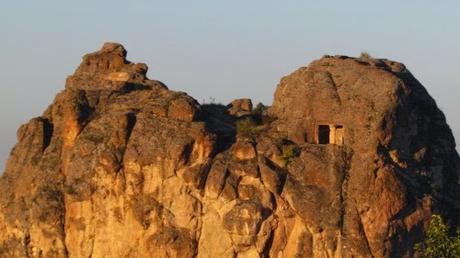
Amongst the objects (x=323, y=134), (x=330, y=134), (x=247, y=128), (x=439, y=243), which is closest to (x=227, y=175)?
(x=247, y=128)

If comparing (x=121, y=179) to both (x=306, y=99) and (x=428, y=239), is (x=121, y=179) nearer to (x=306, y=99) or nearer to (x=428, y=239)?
(x=306, y=99)

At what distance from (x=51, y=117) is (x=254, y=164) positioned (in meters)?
10.6

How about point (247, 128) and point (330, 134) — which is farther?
point (330, 134)

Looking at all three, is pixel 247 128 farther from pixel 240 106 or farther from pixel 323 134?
pixel 240 106

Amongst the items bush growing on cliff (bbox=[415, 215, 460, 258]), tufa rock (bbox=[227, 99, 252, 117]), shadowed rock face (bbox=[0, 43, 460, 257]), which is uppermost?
tufa rock (bbox=[227, 99, 252, 117])

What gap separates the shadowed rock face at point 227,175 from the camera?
2271 inches

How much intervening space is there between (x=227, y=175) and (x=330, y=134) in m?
5.79

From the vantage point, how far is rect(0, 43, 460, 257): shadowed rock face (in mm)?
57688

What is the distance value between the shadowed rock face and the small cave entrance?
7cm

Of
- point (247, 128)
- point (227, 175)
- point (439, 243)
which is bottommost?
point (439, 243)

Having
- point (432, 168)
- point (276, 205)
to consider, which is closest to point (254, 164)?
point (276, 205)

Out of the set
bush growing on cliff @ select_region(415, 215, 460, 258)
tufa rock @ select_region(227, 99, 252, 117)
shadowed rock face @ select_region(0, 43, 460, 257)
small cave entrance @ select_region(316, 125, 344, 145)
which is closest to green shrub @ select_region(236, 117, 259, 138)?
shadowed rock face @ select_region(0, 43, 460, 257)

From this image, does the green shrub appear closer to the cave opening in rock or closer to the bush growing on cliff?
the cave opening in rock

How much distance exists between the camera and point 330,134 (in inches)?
2419
